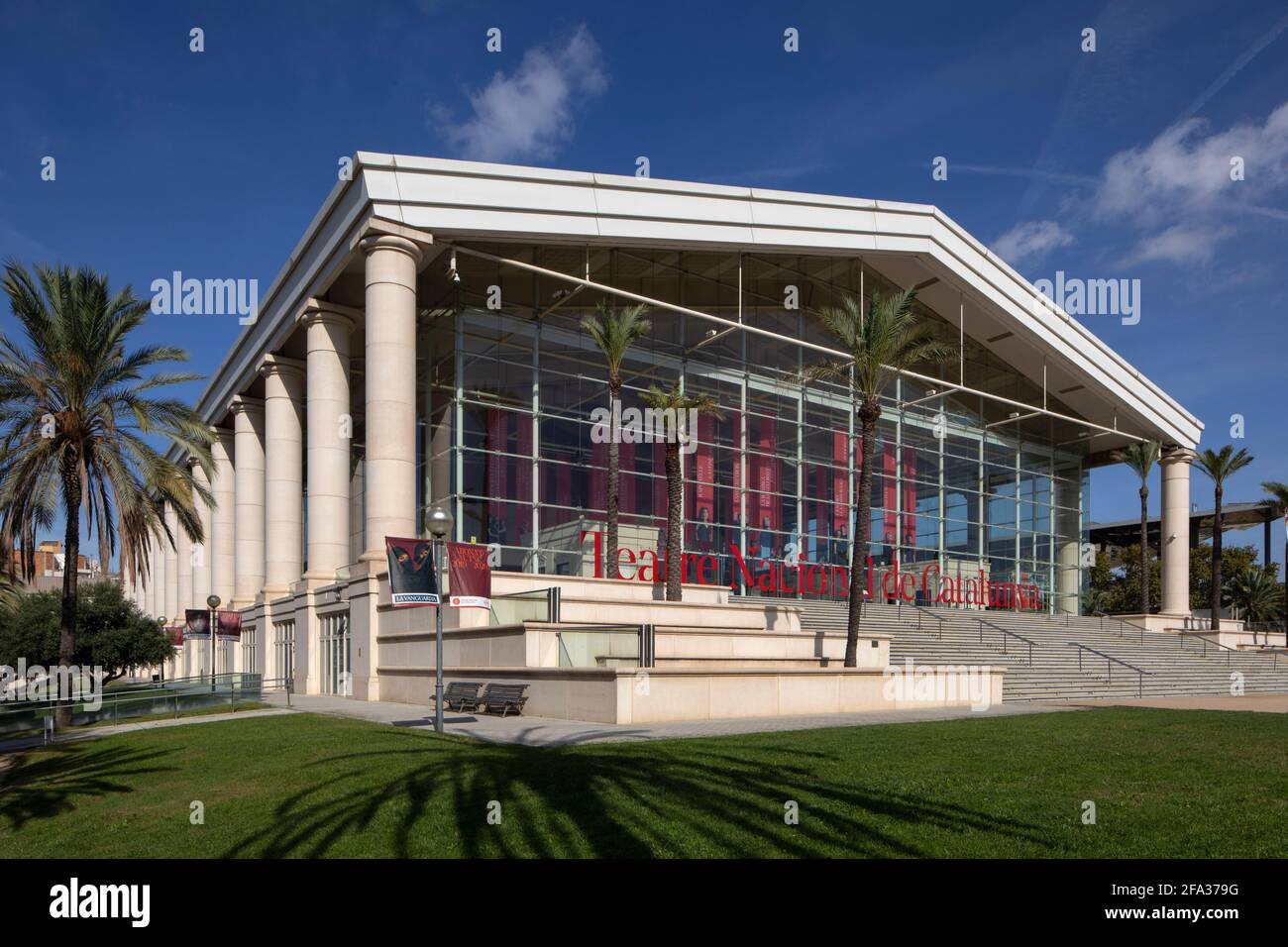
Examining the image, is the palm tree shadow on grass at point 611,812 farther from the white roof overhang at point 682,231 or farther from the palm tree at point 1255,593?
the palm tree at point 1255,593

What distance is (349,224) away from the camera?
27797 mm

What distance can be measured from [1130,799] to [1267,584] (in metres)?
72.4

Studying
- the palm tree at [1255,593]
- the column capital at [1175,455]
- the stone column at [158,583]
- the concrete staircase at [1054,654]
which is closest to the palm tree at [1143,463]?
the column capital at [1175,455]

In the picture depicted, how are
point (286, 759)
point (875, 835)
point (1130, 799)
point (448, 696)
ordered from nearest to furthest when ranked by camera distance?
point (875, 835) < point (1130, 799) < point (286, 759) < point (448, 696)

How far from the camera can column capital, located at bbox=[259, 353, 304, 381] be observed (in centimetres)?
3725

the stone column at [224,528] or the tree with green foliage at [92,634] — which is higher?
the stone column at [224,528]

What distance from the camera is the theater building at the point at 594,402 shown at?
26859 mm

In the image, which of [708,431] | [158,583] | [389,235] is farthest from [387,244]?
[158,583]

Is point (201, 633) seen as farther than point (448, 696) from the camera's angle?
Yes

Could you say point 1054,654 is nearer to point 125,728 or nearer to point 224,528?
point 125,728

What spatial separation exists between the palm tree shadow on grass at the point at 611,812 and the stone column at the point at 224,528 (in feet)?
122

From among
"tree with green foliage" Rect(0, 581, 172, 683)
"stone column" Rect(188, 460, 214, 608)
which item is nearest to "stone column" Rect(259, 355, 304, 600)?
"stone column" Rect(188, 460, 214, 608)

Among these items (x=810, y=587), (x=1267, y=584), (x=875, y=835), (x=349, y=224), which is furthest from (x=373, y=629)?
(x=1267, y=584)

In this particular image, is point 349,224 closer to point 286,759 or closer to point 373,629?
point 373,629
